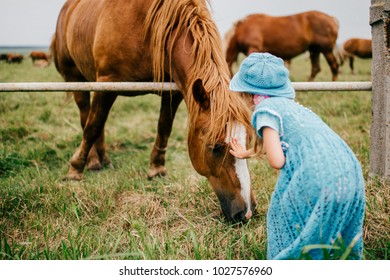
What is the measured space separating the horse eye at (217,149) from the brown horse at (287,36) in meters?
6.86

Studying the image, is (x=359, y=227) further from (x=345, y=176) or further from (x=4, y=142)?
(x=4, y=142)

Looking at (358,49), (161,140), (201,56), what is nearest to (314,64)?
(358,49)

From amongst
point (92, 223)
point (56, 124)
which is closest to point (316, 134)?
point (92, 223)

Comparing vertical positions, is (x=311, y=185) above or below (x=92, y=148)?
above

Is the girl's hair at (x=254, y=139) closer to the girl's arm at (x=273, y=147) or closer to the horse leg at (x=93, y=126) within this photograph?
the girl's arm at (x=273, y=147)

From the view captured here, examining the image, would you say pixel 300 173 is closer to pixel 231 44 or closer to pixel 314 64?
pixel 231 44

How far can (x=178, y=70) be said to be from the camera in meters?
2.39

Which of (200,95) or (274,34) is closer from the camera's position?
(200,95)

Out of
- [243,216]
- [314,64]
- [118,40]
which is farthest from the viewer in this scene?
[314,64]

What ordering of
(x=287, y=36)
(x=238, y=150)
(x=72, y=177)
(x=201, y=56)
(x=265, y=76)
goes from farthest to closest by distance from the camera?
1. (x=287, y=36)
2. (x=72, y=177)
3. (x=201, y=56)
4. (x=238, y=150)
5. (x=265, y=76)

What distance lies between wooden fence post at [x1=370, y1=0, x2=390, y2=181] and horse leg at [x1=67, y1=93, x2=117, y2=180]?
2.12m

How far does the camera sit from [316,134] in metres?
1.55

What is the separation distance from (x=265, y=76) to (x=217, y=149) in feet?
2.00
